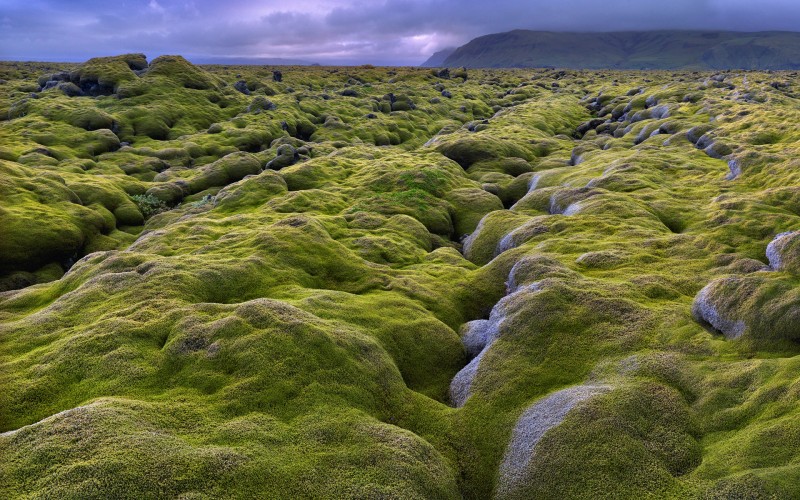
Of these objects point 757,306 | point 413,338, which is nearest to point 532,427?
point 413,338

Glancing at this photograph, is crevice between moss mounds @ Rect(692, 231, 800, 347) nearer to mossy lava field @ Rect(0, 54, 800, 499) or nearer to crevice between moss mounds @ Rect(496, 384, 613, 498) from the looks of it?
mossy lava field @ Rect(0, 54, 800, 499)

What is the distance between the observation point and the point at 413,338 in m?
18.9

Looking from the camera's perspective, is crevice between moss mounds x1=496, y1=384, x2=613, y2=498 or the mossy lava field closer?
the mossy lava field

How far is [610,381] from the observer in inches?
571

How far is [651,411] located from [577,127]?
239 ft

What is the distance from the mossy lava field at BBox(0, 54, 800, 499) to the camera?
37.0 feet

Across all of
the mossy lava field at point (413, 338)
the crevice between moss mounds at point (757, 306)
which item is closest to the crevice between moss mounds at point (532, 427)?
the mossy lava field at point (413, 338)

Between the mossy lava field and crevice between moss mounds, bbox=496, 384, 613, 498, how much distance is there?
0.23 feet

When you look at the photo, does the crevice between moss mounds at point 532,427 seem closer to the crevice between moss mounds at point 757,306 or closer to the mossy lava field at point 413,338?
the mossy lava field at point 413,338

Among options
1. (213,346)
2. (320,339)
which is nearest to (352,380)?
(320,339)

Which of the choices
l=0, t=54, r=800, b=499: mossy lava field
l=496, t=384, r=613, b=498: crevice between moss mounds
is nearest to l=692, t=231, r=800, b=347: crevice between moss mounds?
l=0, t=54, r=800, b=499: mossy lava field

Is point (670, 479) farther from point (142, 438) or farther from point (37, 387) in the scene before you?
point (37, 387)

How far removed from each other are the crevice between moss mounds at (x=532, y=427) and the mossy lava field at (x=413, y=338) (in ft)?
0.23

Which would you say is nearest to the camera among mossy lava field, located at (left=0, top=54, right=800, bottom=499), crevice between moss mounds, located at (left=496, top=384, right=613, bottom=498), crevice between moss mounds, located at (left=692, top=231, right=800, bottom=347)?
mossy lava field, located at (left=0, top=54, right=800, bottom=499)
